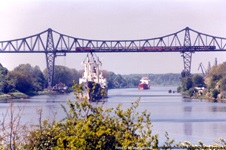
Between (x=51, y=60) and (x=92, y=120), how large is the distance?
62.1m

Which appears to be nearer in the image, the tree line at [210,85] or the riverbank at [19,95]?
the riverbank at [19,95]

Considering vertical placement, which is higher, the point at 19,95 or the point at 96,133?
the point at 19,95

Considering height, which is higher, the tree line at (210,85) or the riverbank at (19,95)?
the tree line at (210,85)

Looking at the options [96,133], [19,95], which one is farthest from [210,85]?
[96,133]

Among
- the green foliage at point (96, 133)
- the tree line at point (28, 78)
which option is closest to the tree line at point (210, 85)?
the tree line at point (28, 78)

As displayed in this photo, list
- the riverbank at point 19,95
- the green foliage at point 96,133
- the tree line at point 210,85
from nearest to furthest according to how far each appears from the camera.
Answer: the green foliage at point 96,133 < the riverbank at point 19,95 < the tree line at point 210,85

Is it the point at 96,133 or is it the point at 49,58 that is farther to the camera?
the point at 49,58

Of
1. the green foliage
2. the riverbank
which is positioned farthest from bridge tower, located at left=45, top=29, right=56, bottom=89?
the green foliage

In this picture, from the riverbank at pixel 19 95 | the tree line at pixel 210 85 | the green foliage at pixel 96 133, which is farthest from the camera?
the tree line at pixel 210 85

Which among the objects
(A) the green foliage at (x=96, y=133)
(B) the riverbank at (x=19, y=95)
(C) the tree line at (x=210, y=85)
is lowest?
(A) the green foliage at (x=96, y=133)

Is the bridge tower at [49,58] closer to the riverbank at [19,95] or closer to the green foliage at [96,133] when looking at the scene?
the riverbank at [19,95]

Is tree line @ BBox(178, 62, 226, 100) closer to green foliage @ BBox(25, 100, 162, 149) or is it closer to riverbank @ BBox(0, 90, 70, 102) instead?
riverbank @ BBox(0, 90, 70, 102)

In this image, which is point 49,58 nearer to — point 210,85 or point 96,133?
point 210,85

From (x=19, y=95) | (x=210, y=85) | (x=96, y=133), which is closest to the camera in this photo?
(x=96, y=133)
